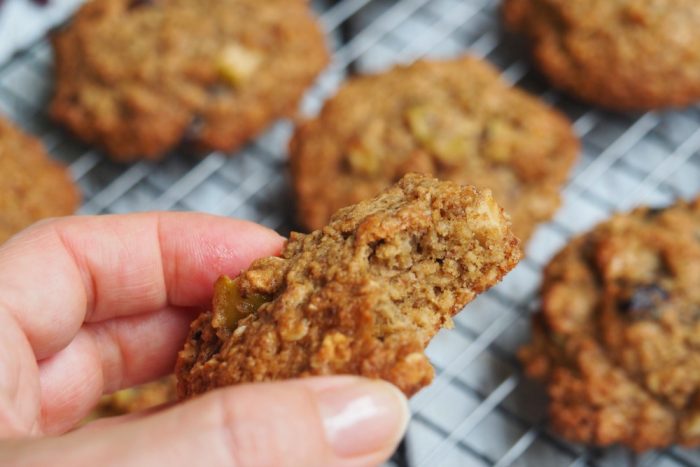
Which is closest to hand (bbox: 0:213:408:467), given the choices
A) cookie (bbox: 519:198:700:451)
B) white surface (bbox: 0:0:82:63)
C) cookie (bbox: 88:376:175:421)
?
cookie (bbox: 88:376:175:421)

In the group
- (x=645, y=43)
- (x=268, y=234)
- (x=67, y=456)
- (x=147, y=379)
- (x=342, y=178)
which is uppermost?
(x=67, y=456)

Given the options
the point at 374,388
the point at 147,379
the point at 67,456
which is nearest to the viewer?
the point at 67,456

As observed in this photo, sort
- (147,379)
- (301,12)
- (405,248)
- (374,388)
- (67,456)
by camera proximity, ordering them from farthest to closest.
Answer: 1. (301,12)
2. (147,379)
3. (405,248)
4. (374,388)
5. (67,456)

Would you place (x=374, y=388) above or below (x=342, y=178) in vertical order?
above

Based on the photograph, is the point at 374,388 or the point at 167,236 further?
the point at 167,236

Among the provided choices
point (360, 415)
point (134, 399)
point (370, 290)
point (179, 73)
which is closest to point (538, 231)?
point (179, 73)

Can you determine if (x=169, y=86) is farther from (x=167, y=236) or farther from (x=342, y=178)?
(x=167, y=236)

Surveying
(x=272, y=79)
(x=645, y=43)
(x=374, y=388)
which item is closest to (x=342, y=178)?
(x=272, y=79)

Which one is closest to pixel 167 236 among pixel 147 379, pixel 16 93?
pixel 147 379
